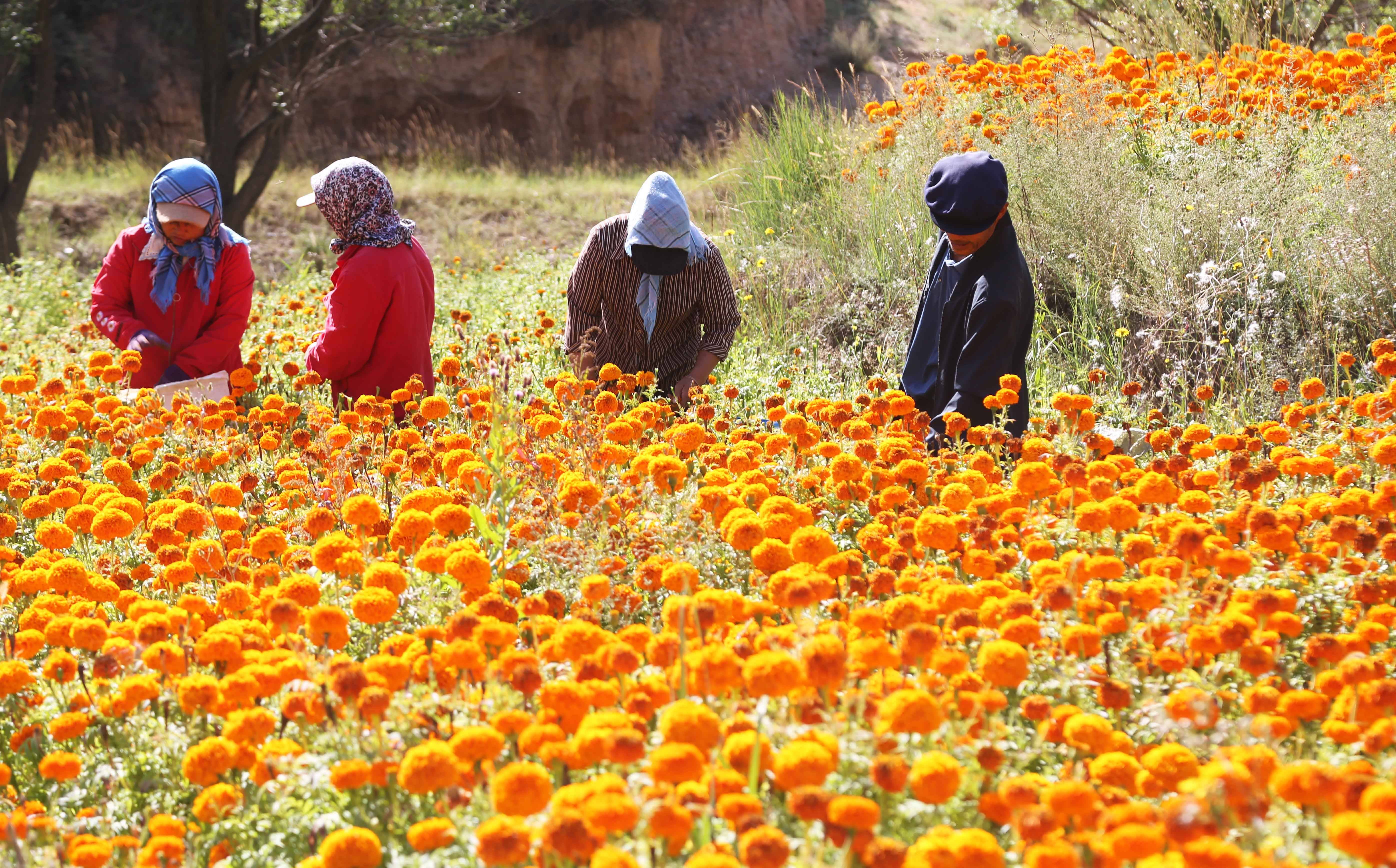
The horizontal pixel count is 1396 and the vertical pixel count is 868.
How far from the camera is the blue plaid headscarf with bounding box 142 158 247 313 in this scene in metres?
5.44

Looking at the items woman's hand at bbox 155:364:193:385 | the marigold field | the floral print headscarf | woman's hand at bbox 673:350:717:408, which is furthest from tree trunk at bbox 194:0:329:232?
the marigold field

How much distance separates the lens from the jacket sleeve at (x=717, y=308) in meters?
5.14

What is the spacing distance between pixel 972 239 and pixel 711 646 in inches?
101

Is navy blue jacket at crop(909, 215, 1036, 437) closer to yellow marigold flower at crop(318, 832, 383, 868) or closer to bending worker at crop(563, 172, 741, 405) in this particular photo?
bending worker at crop(563, 172, 741, 405)

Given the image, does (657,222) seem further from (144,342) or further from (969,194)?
(144,342)

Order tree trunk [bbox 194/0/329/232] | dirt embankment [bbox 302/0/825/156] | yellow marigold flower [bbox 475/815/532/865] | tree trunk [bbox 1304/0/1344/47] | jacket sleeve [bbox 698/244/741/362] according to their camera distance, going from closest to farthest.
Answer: yellow marigold flower [bbox 475/815/532/865] → jacket sleeve [bbox 698/244/741/362] → tree trunk [bbox 1304/0/1344/47] → tree trunk [bbox 194/0/329/232] → dirt embankment [bbox 302/0/825/156]

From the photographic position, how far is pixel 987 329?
4.00 m

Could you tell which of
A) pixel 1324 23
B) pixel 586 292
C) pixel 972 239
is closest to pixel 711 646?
pixel 972 239

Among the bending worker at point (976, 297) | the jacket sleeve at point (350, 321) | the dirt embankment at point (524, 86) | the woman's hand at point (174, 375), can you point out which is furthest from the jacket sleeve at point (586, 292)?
the dirt embankment at point (524, 86)

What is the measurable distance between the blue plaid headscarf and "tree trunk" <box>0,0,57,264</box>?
7.49 meters

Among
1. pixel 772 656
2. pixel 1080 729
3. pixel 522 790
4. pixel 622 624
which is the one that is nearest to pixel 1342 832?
pixel 1080 729

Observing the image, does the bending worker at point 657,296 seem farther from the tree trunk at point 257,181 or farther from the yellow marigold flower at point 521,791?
the tree trunk at point 257,181

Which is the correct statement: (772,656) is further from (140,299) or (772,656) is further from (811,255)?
(811,255)

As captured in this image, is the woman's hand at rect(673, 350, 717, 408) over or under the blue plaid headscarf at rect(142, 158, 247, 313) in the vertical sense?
under
